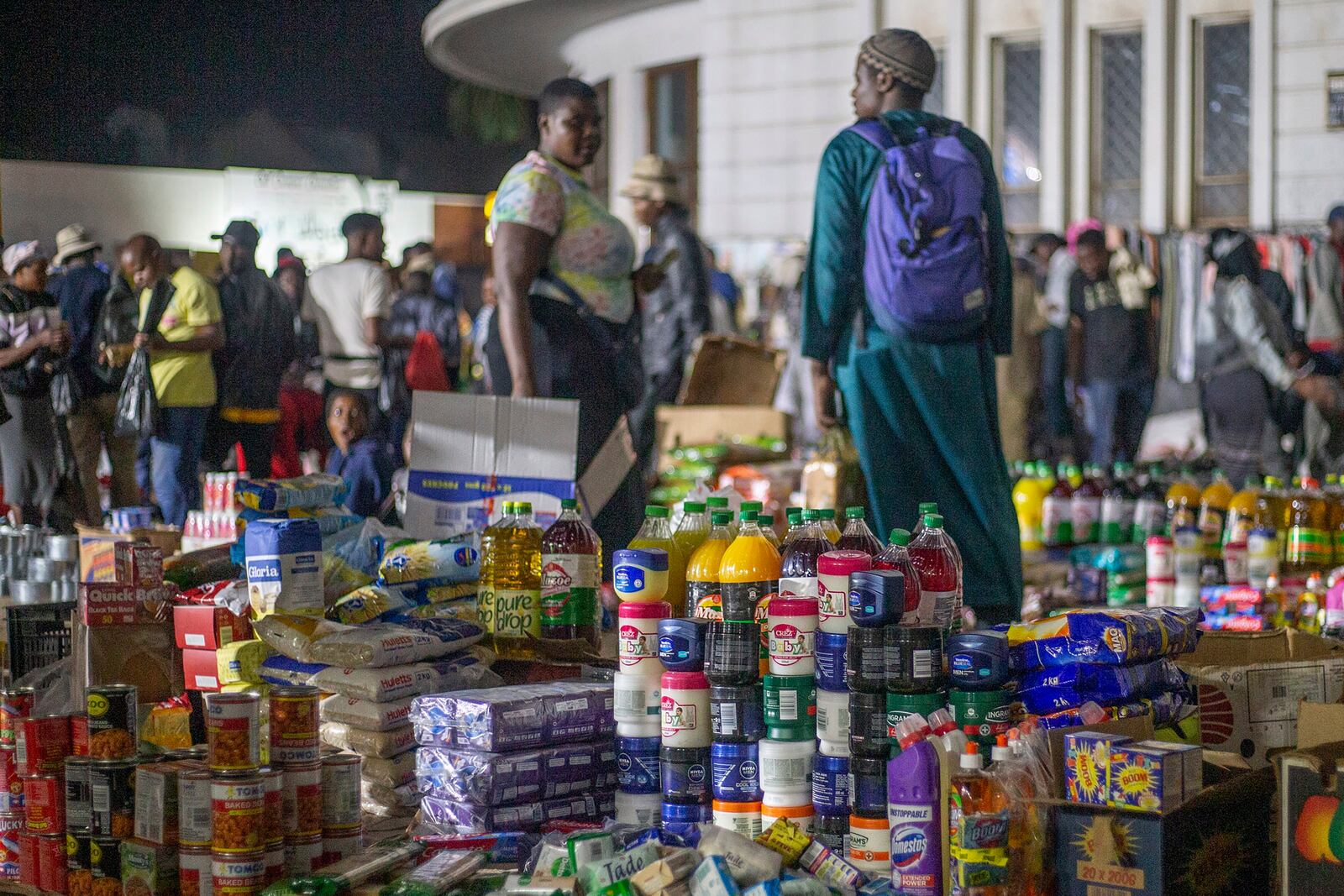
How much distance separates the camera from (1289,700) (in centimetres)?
327

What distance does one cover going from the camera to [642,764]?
3.00 m

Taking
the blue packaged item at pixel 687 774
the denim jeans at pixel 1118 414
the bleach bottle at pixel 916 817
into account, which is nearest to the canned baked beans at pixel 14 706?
the blue packaged item at pixel 687 774

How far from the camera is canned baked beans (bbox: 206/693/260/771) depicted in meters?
2.74

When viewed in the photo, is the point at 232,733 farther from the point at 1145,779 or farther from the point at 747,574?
the point at 1145,779

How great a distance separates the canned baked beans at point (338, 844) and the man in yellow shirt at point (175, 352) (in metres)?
5.34

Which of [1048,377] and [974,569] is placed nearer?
[974,569]

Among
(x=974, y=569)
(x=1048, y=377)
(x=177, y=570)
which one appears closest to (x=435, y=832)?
(x=177, y=570)

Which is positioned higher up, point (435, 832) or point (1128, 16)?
point (1128, 16)

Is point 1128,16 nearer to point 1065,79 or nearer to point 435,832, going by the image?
point 1065,79

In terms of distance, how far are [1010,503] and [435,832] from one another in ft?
7.79

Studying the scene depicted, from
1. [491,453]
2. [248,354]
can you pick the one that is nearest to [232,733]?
[491,453]

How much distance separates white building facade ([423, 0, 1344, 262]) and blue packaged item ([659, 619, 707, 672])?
10871 mm

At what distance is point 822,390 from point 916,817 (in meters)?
2.44

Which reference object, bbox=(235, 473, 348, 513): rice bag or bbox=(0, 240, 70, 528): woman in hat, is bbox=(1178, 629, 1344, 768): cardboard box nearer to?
bbox=(235, 473, 348, 513): rice bag
